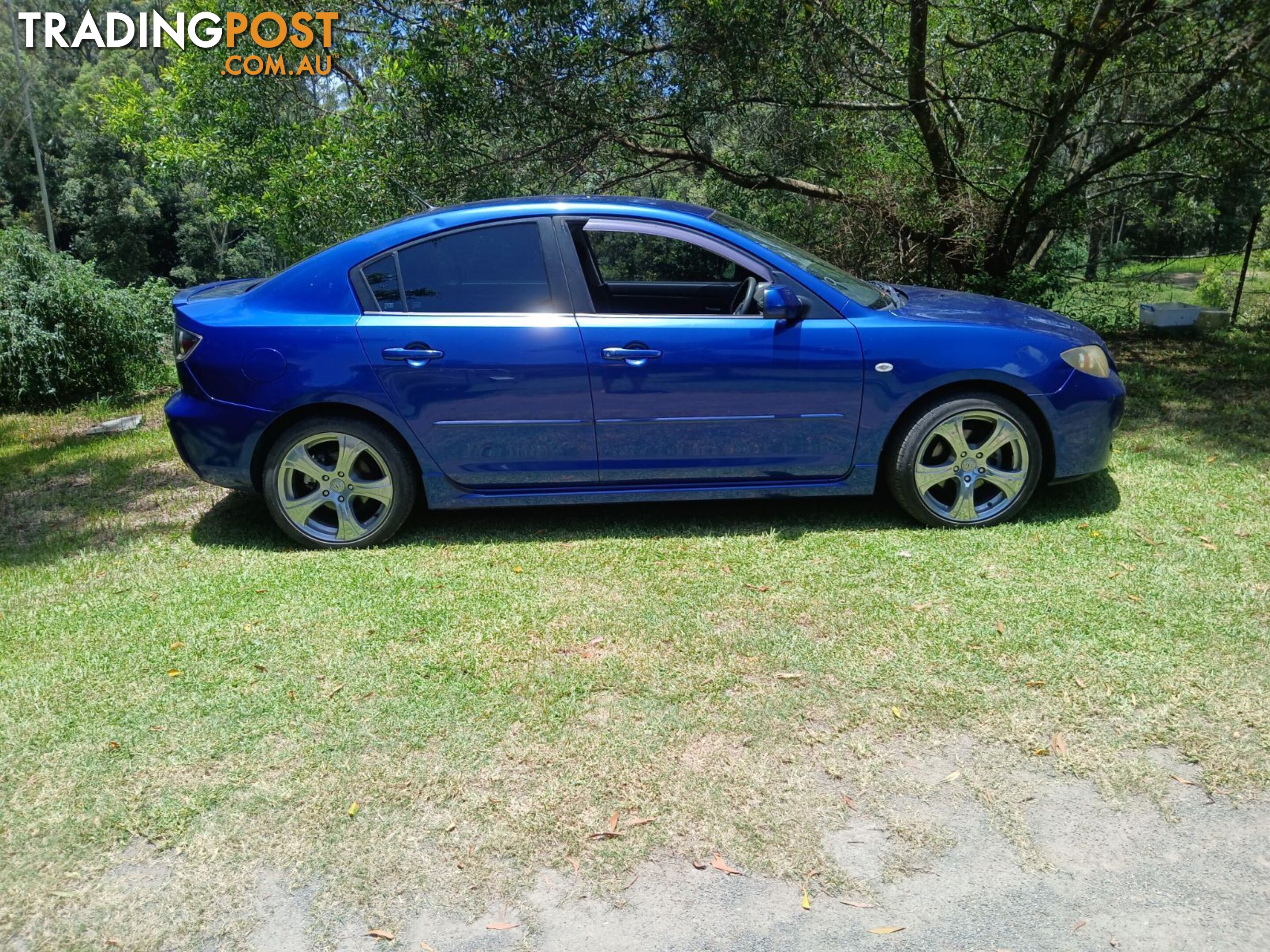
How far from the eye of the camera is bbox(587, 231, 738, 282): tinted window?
5160 millimetres

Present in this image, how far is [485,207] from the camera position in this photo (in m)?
5.01

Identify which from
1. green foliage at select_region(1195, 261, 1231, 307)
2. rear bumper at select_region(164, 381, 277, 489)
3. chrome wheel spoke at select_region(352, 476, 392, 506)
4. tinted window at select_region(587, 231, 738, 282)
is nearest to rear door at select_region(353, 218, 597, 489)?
chrome wheel spoke at select_region(352, 476, 392, 506)

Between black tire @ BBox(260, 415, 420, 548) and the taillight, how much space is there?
23.6 inches

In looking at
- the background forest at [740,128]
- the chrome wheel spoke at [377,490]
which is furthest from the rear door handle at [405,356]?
the background forest at [740,128]

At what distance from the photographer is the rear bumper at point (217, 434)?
4902 mm

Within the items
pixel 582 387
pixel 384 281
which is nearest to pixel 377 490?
pixel 384 281

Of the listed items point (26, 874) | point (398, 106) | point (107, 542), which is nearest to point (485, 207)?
point (107, 542)

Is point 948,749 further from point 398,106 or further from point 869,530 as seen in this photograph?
point 398,106

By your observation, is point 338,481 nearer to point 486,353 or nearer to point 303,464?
point 303,464

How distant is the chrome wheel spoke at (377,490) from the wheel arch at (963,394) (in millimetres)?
2449

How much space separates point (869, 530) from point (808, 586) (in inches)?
31.5

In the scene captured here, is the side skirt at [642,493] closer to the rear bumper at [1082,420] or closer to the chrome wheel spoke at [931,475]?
the chrome wheel spoke at [931,475]

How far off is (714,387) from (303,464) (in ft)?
6.73

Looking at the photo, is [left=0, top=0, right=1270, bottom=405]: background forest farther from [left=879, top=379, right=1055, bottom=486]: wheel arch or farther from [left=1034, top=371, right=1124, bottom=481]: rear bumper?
[left=879, top=379, right=1055, bottom=486]: wheel arch
